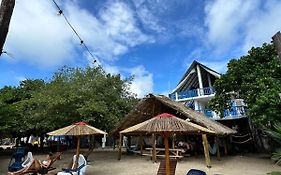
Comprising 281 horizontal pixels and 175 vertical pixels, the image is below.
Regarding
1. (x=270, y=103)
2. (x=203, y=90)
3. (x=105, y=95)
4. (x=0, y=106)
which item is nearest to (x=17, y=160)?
(x=0, y=106)

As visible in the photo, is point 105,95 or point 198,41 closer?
point 198,41

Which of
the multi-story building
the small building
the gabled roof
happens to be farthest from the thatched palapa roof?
the gabled roof

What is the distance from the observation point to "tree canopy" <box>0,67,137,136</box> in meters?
15.8

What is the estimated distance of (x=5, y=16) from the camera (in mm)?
4340

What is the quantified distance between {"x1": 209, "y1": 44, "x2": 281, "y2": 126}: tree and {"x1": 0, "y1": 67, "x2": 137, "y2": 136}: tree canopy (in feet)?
21.5

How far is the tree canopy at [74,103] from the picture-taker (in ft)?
51.8

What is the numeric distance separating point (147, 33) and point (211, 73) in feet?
47.6

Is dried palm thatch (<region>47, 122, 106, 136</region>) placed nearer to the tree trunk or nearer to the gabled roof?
the tree trunk

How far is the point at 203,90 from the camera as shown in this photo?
2445 centimetres

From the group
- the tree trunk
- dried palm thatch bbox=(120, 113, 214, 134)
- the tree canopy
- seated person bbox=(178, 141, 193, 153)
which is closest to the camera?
the tree trunk

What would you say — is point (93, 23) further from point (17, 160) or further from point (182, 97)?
point (182, 97)

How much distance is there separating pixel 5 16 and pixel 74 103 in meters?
12.2

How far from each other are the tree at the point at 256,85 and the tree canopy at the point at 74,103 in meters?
6.56

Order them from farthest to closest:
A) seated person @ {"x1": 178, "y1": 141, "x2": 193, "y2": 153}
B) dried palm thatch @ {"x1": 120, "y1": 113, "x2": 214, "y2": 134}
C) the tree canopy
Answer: seated person @ {"x1": 178, "y1": 141, "x2": 193, "y2": 153} < the tree canopy < dried palm thatch @ {"x1": 120, "y1": 113, "x2": 214, "y2": 134}
